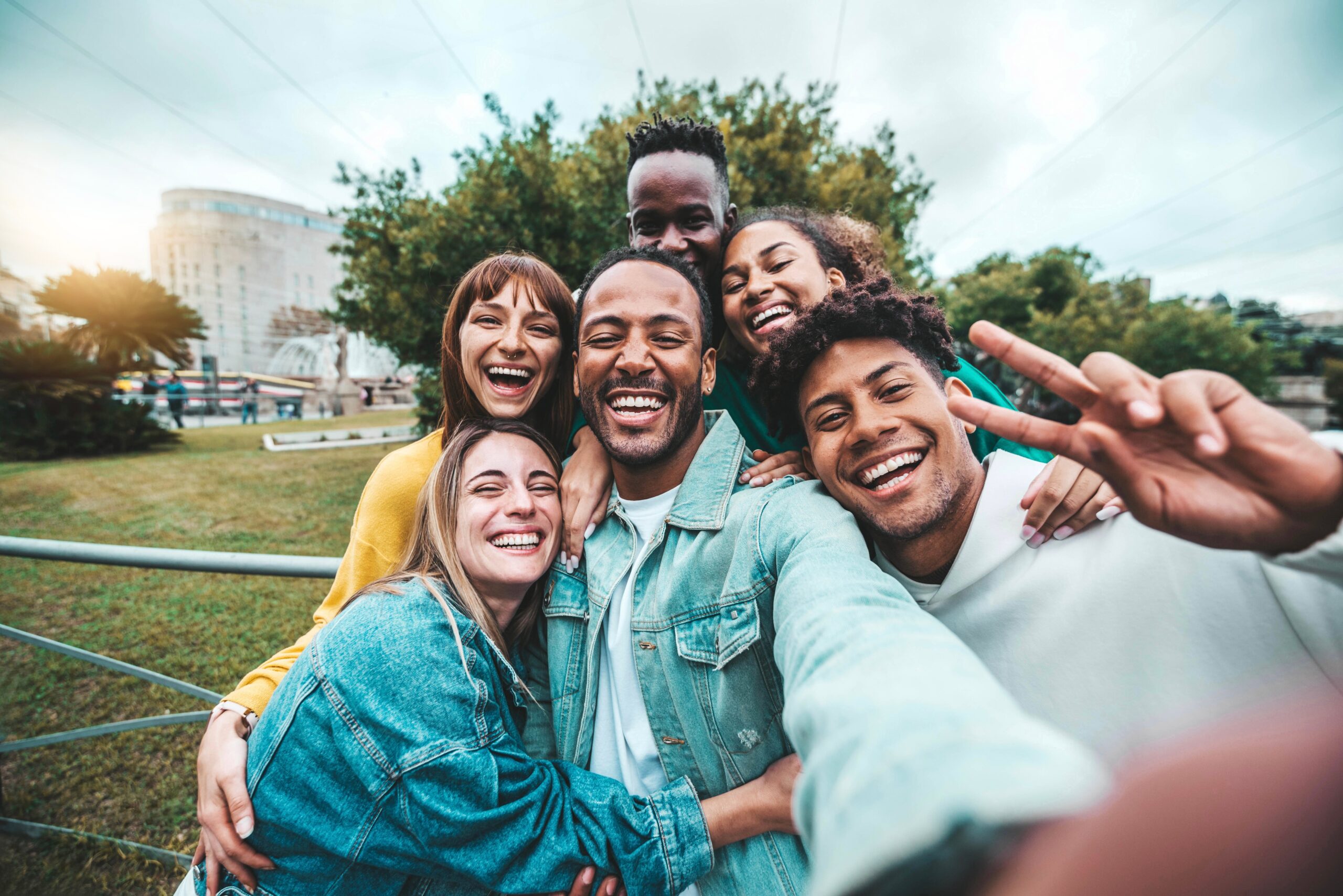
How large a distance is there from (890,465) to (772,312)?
48.6 inches

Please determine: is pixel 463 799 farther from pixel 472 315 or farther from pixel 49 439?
pixel 49 439

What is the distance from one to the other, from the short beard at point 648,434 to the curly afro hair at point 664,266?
28cm

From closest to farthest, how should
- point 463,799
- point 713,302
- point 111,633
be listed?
1. point 463,799
2. point 713,302
3. point 111,633

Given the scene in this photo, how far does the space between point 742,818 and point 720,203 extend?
3.15 meters

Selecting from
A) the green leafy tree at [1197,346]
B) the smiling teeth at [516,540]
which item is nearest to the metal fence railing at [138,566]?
the smiling teeth at [516,540]

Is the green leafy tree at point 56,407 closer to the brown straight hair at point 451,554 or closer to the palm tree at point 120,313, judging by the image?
the palm tree at point 120,313

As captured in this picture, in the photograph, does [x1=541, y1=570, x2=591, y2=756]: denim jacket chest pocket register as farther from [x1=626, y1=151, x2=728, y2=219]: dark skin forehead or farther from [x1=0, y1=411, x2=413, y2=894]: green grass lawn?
[x1=0, y1=411, x2=413, y2=894]: green grass lawn

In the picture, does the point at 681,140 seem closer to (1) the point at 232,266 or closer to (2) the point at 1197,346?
(2) the point at 1197,346

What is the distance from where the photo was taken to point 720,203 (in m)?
3.42

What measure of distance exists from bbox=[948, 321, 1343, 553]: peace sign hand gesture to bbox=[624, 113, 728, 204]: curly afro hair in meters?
2.79

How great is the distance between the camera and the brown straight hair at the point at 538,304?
106 inches

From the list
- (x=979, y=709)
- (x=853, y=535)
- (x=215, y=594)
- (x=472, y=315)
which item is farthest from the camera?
(x=215, y=594)

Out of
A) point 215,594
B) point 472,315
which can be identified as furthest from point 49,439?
point 472,315

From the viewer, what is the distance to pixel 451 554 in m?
1.98
